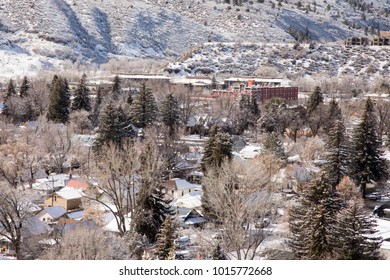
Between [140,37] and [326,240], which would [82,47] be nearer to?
[140,37]

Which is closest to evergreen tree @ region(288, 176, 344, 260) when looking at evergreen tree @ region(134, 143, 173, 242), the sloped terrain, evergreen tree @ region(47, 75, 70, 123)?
evergreen tree @ region(134, 143, 173, 242)

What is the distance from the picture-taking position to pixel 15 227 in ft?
→ 68.5

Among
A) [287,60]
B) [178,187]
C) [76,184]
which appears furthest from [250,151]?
[287,60]

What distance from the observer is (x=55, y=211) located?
28.2m

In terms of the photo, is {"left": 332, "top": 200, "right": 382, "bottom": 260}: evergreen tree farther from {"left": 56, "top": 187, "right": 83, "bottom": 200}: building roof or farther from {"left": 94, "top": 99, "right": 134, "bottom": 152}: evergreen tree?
{"left": 94, "top": 99, "right": 134, "bottom": 152}: evergreen tree

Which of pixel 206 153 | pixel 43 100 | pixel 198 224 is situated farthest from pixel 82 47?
pixel 198 224

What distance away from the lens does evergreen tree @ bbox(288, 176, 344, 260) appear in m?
17.4

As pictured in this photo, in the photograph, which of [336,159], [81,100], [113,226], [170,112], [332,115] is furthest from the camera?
[81,100]

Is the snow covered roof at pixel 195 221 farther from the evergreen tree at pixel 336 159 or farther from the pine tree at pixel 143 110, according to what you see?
the pine tree at pixel 143 110

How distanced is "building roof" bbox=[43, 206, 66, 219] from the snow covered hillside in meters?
72.2

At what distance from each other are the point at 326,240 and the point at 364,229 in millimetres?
1245

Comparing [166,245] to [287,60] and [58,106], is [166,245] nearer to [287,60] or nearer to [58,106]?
[58,106]

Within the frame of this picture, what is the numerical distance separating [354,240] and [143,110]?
33.0m

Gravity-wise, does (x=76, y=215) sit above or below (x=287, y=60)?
above
